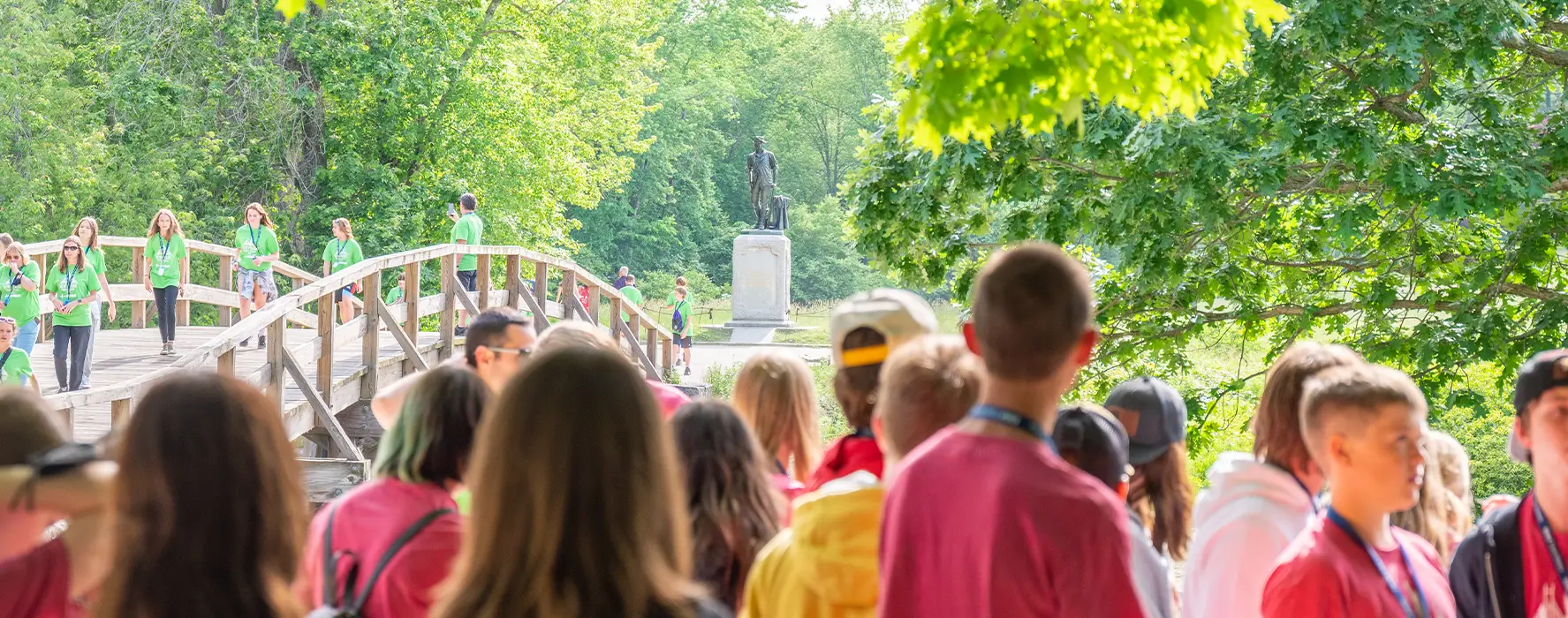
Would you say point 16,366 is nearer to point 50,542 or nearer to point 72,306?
point 72,306

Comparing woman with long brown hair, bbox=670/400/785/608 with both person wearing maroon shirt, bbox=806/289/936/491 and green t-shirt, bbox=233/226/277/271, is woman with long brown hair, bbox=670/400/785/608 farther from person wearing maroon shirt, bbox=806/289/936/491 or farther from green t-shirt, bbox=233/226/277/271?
green t-shirt, bbox=233/226/277/271

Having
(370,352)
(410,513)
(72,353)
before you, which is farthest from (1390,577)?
(370,352)

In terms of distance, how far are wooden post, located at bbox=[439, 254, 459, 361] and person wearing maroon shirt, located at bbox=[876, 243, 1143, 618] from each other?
14146mm

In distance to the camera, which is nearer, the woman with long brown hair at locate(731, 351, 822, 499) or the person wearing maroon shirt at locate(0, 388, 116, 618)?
the person wearing maroon shirt at locate(0, 388, 116, 618)

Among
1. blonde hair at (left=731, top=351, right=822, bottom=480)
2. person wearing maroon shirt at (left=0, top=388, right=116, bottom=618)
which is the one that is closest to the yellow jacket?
blonde hair at (left=731, top=351, right=822, bottom=480)

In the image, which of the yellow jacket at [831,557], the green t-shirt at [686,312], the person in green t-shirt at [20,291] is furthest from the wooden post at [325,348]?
the green t-shirt at [686,312]

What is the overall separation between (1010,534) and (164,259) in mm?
12703

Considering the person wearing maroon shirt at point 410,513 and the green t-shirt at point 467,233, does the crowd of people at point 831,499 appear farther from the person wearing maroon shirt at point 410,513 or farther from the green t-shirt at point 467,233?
the green t-shirt at point 467,233

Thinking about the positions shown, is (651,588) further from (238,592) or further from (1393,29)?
(1393,29)

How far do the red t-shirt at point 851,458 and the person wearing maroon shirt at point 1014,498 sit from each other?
880mm

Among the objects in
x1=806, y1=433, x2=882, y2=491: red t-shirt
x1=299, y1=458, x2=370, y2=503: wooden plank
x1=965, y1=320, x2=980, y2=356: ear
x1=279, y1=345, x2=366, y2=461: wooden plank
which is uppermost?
x1=965, y1=320, x2=980, y2=356: ear

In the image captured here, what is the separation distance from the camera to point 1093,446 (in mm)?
2939

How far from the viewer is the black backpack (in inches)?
107

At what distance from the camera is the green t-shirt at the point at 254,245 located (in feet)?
49.6
